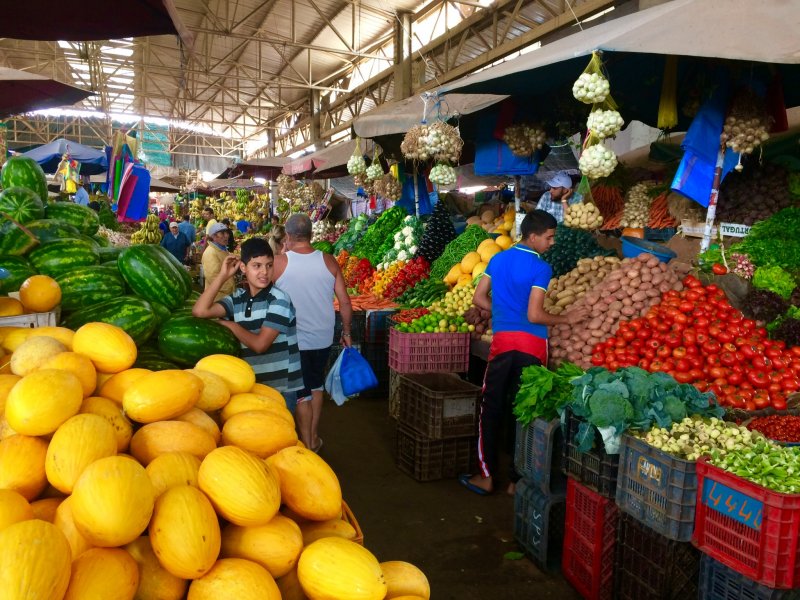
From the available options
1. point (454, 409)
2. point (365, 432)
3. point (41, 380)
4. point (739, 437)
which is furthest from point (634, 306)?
point (41, 380)

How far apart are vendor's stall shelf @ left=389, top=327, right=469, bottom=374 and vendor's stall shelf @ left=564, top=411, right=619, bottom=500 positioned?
6.50 feet

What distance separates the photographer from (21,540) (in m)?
0.88

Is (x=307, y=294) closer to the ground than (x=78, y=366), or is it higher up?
closer to the ground

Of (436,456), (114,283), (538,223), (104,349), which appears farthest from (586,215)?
(104,349)

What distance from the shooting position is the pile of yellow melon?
94cm

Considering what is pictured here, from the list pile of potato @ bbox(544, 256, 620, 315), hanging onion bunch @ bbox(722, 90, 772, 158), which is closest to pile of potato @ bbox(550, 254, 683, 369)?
pile of potato @ bbox(544, 256, 620, 315)

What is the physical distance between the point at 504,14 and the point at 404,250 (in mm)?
5682

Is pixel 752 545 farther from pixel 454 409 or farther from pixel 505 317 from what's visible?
pixel 454 409

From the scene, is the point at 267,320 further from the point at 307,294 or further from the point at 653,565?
the point at 653,565

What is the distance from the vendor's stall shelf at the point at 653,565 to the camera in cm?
242

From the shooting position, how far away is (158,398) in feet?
4.14

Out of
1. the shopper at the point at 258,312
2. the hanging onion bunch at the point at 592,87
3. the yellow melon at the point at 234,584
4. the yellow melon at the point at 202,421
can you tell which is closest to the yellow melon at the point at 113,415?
the yellow melon at the point at 202,421

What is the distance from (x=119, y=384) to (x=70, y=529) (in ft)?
1.48

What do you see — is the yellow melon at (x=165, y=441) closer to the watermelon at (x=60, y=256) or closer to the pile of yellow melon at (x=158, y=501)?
the pile of yellow melon at (x=158, y=501)
